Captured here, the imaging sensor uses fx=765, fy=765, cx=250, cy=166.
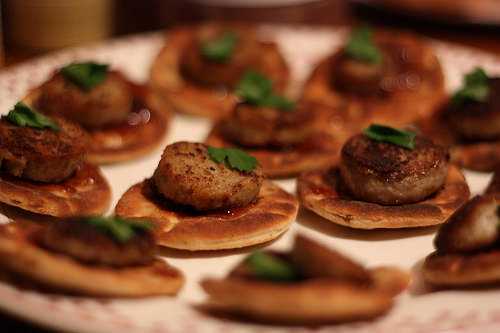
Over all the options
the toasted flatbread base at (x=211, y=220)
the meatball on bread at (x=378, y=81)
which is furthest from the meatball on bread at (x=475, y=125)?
the toasted flatbread base at (x=211, y=220)

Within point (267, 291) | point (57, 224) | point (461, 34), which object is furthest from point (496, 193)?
point (461, 34)

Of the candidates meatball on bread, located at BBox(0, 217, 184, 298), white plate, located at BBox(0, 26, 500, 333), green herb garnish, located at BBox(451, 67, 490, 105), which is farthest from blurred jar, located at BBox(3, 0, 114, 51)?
meatball on bread, located at BBox(0, 217, 184, 298)

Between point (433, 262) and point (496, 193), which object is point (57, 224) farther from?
point (496, 193)

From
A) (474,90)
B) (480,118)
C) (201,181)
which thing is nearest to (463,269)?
(201,181)

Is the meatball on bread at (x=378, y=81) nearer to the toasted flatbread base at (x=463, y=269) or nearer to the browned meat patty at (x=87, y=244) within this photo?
the toasted flatbread base at (x=463, y=269)

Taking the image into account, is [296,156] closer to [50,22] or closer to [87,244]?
[87,244]

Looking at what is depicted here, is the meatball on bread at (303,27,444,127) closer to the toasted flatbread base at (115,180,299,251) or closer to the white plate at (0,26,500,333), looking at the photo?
the white plate at (0,26,500,333)
